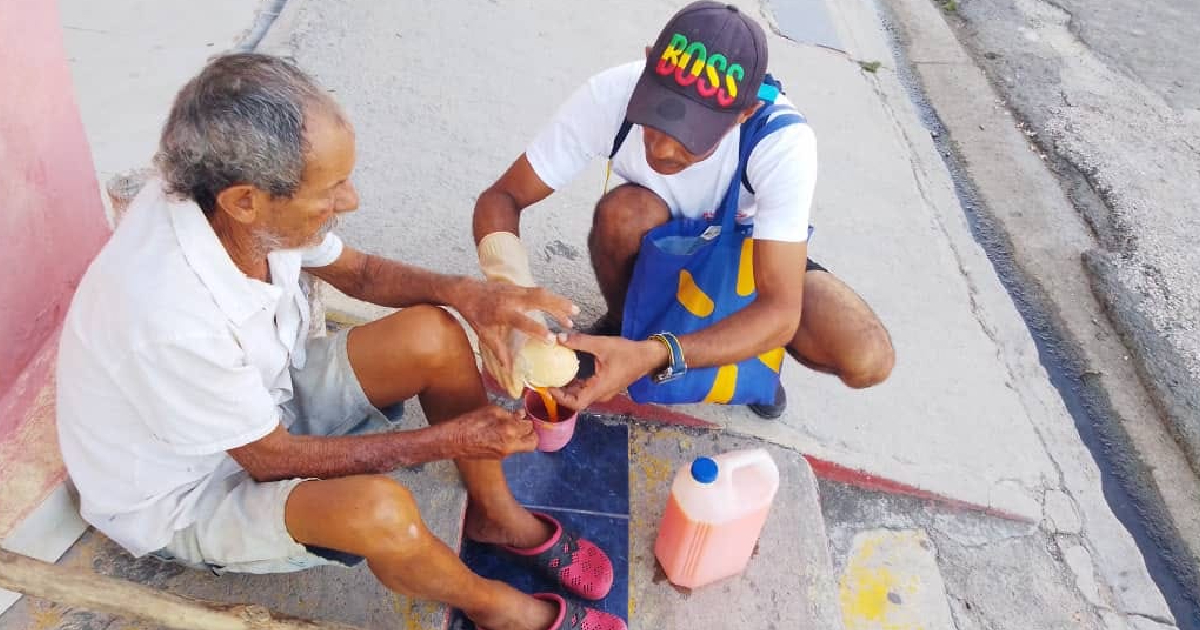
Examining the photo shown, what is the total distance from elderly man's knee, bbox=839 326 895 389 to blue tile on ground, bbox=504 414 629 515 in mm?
661

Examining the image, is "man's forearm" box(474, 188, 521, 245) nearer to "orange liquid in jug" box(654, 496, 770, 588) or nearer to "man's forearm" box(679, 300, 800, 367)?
"man's forearm" box(679, 300, 800, 367)

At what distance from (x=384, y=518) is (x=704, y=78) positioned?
120 cm

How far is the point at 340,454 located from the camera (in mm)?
1745

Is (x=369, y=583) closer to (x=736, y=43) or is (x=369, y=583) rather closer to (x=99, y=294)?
(x=99, y=294)

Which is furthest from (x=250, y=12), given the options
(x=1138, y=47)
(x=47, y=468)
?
(x=1138, y=47)

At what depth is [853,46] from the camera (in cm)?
511

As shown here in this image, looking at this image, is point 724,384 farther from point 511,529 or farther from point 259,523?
point 259,523

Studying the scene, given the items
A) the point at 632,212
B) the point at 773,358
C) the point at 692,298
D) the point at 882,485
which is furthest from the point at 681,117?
the point at 882,485

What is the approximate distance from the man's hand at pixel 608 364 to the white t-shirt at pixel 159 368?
2.21 feet

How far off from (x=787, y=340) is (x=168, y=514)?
58.8 inches

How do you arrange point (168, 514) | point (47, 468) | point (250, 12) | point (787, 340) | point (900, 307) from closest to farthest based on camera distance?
point (168, 514) < point (47, 468) < point (787, 340) < point (900, 307) < point (250, 12)

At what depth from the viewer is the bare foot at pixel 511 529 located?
7.04 feet

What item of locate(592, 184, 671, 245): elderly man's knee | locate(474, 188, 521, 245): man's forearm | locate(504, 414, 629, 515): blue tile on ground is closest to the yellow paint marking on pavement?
locate(504, 414, 629, 515): blue tile on ground

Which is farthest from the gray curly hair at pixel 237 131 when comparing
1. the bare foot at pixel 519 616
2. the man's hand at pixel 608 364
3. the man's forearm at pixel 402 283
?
the bare foot at pixel 519 616
